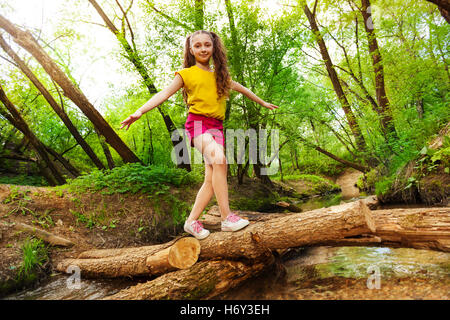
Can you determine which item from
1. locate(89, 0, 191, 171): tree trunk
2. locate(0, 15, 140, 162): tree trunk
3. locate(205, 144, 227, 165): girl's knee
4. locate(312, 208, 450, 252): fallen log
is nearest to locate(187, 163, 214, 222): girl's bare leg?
locate(205, 144, 227, 165): girl's knee

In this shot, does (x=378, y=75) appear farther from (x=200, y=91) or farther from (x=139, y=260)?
(x=139, y=260)

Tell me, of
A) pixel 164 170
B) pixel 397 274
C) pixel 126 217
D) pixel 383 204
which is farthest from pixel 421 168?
pixel 126 217

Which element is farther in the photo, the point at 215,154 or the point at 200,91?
the point at 200,91

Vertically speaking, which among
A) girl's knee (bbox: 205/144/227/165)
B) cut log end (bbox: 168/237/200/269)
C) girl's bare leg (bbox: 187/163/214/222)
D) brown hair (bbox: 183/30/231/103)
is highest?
brown hair (bbox: 183/30/231/103)

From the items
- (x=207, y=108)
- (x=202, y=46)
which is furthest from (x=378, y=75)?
(x=207, y=108)

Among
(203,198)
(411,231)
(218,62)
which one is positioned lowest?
(411,231)

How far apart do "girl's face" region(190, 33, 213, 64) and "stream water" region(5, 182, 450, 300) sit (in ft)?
8.40

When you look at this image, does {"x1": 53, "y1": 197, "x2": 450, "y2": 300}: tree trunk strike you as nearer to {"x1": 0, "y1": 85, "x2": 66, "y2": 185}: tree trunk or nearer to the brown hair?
the brown hair

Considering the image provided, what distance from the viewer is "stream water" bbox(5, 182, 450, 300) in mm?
2094

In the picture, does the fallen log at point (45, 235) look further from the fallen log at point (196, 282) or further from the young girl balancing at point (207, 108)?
the young girl balancing at point (207, 108)

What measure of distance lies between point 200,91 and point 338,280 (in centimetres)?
241

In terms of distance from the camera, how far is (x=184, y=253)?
2.73 m

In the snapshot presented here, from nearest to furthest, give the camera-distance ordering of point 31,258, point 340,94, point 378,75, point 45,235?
point 31,258, point 45,235, point 378,75, point 340,94

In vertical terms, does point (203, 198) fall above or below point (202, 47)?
below
